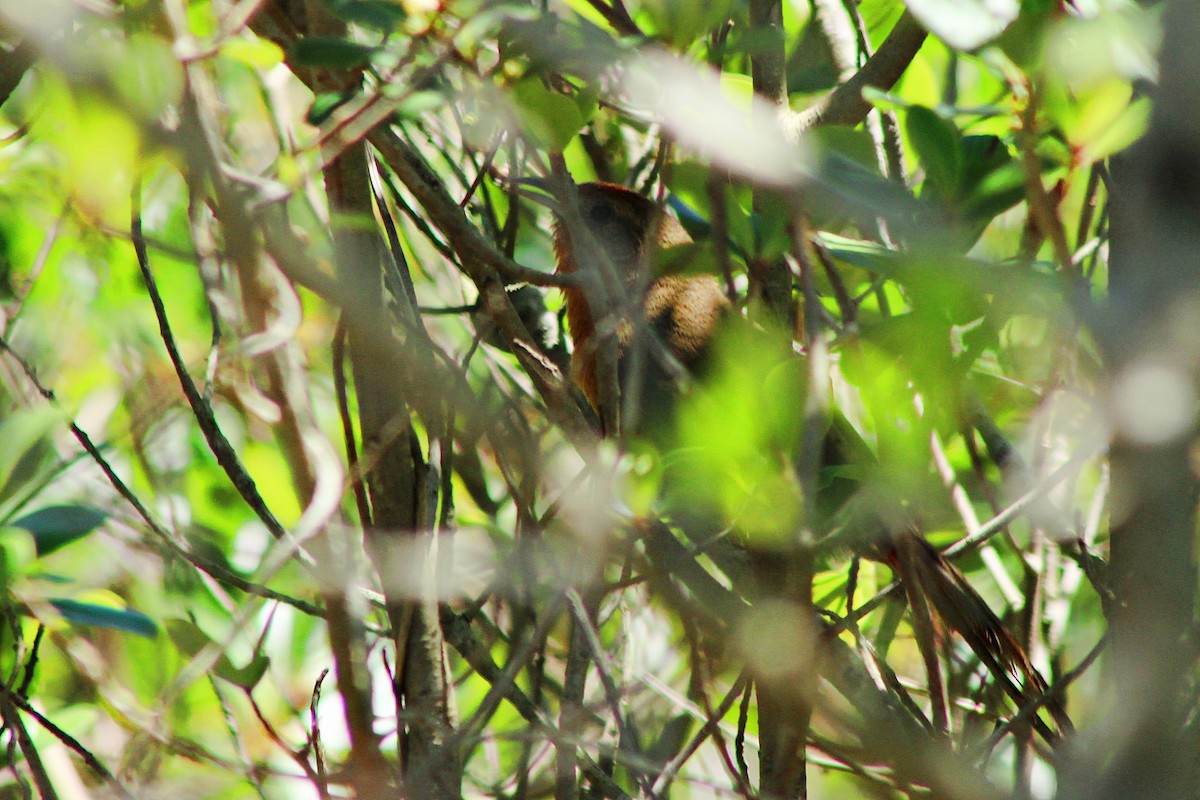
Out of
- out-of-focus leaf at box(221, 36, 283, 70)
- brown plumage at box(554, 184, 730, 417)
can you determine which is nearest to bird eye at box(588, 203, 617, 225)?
brown plumage at box(554, 184, 730, 417)

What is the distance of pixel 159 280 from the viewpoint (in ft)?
8.80

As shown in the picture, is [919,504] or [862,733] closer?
[862,733]

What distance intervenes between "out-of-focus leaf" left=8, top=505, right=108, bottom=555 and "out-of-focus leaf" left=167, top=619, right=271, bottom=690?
0.21 meters

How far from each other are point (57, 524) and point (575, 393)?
35.1 inches

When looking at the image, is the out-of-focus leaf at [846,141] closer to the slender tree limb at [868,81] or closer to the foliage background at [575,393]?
the foliage background at [575,393]

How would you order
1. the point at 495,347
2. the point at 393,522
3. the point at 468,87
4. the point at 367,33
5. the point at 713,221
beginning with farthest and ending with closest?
1. the point at 495,347
2. the point at 367,33
3. the point at 393,522
4. the point at 468,87
5. the point at 713,221

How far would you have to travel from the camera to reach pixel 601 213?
3.33 m

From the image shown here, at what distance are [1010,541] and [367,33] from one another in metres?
1.61

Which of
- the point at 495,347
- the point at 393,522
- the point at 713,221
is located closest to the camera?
the point at 713,221

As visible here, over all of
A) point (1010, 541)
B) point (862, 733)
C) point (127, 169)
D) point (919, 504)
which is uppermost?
point (127, 169)

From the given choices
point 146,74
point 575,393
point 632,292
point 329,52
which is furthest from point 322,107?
point 632,292

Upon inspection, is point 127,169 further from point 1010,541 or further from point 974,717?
point 974,717

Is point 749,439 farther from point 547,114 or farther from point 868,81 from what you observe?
point 868,81

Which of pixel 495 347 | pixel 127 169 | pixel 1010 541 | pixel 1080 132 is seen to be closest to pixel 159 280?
pixel 495 347
